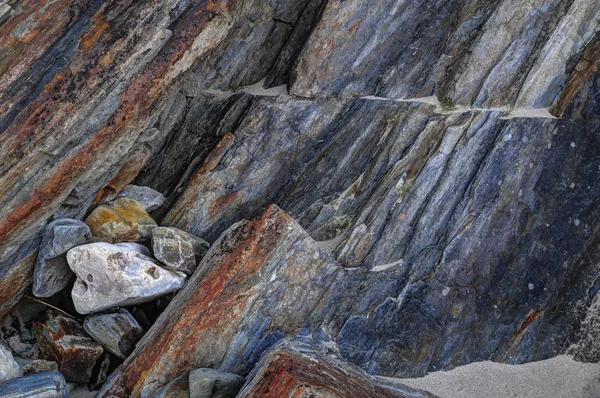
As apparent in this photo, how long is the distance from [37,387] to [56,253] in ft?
6.01

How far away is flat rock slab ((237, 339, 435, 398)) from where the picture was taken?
679cm

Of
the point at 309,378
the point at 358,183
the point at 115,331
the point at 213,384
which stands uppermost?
the point at 115,331

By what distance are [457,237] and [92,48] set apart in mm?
5472

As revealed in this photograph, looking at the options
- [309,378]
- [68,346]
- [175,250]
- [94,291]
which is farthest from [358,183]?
[68,346]

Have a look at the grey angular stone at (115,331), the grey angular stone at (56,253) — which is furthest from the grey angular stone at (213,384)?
the grey angular stone at (56,253)

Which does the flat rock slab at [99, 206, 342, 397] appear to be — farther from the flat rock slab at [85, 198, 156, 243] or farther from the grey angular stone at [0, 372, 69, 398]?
the flat rock slab at [85, 198, 156, 243]

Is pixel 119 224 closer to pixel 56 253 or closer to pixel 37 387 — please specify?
pixel 56 253

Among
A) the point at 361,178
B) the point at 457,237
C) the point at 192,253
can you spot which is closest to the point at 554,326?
the point at 457,237

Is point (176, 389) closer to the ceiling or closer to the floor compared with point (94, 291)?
closer to the floor

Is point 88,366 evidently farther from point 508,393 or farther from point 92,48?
point 508,393

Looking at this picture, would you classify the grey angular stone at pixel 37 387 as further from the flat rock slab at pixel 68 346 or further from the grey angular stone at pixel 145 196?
the grey angular stone at pixel 145 196

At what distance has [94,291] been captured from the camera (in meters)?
8.50

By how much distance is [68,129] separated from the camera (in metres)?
8.50

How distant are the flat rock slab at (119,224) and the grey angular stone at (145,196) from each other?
1.02 ft
